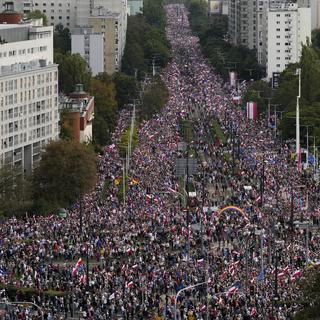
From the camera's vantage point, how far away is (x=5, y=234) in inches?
2830

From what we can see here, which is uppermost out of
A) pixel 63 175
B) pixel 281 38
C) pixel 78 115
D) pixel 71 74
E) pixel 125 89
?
pixel 281 38

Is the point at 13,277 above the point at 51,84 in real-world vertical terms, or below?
below

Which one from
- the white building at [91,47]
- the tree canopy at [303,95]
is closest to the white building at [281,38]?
the tree canopy at [303,95]

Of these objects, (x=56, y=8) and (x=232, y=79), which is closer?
(x=232, y=79)

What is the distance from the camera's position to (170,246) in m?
70.3

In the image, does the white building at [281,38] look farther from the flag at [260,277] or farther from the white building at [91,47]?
the flag at [260,277]

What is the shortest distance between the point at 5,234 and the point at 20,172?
53.6ft

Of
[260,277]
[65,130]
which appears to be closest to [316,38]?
[65,130]

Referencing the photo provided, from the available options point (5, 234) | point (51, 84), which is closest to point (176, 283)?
point (5, 234)

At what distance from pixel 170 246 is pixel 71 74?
59.3 meters

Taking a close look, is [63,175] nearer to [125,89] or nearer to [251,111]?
[251,111]

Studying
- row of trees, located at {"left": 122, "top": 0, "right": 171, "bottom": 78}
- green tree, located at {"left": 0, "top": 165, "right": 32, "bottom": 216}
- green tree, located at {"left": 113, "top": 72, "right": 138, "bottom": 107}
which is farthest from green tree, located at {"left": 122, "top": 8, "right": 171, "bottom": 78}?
green tree, located at {"left": 0, "top": 165, "right": 32, "bottom": 216}

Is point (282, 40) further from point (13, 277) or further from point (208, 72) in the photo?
point (13, 277)

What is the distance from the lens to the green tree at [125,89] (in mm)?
139375
